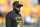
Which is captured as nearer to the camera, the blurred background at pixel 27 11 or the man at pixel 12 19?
the man at pixel 12 19

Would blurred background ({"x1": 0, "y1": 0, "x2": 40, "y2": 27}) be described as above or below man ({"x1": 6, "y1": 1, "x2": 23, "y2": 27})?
below

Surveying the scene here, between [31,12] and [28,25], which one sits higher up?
[31,12]

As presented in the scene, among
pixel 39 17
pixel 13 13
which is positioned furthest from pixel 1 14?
pixel 13 13

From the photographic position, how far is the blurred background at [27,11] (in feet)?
26.6

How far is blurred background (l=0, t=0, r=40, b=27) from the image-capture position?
8.12 meters

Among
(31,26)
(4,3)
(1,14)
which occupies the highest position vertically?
(4,3)

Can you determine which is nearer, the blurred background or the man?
the man

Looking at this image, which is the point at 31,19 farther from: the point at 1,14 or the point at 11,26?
the point at 11,26

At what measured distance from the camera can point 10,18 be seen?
334 centimetres

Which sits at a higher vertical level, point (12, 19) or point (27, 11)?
point (12, 19)

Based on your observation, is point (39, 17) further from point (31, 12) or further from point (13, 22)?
point (13, 22)

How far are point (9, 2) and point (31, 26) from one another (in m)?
1.58

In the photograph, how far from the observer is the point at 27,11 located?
27.2 ft

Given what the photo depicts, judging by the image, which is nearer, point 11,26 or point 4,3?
point 11,26
